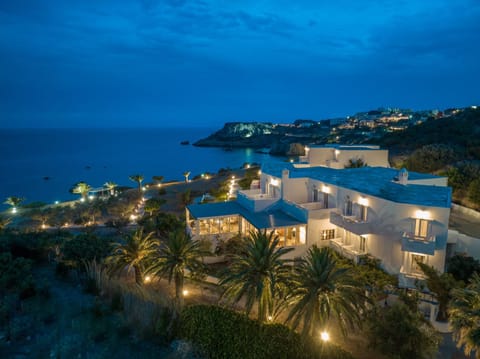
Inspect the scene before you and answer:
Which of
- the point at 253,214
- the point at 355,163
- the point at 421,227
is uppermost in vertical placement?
the point at 355,163

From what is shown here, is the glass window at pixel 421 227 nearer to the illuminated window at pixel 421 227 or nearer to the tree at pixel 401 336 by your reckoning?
the illuminated window at pixel 421 227

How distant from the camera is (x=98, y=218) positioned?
3591cm

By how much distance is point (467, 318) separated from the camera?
9.20 metres

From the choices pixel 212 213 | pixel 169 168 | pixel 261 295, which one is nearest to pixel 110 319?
pixel 261 295

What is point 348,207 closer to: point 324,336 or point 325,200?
point 325,200

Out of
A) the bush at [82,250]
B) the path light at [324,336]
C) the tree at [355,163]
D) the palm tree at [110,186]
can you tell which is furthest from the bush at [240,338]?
the palm tree at [110,186]

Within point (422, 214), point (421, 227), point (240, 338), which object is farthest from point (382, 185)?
point (240, 338)

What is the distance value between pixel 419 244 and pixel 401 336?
641 centimetres

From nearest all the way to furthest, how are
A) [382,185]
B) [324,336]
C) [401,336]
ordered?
1. [401,336]
2. [324,336]
3. [382,185]

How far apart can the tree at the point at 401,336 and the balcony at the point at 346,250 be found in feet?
22.3

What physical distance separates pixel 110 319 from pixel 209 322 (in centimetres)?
429

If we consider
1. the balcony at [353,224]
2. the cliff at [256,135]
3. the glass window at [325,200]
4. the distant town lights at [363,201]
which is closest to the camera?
the balcony at [353,224]

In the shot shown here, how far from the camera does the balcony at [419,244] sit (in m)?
14.7

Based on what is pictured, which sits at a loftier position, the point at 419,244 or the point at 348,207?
the point at 348,207
